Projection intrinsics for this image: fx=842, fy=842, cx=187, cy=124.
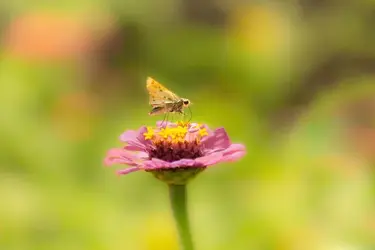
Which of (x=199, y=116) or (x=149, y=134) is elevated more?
(x=199, y=116)

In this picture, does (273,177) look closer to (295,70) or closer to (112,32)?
(295,70)

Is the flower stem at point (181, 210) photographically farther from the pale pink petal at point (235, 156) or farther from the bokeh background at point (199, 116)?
the bokeh background at point (199, 116)

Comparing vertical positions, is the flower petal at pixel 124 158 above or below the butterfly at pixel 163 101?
below

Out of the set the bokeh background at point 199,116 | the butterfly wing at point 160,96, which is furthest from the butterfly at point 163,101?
the bokeh background at point 199,116

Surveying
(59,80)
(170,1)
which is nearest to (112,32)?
(170,1)

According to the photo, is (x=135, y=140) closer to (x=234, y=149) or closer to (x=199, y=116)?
(x=234, y=149)

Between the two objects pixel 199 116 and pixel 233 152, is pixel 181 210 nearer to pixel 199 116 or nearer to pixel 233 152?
pixel 233 152

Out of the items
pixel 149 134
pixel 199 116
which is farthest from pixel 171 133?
pixel 199 116

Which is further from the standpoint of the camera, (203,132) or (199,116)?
(199,116)
